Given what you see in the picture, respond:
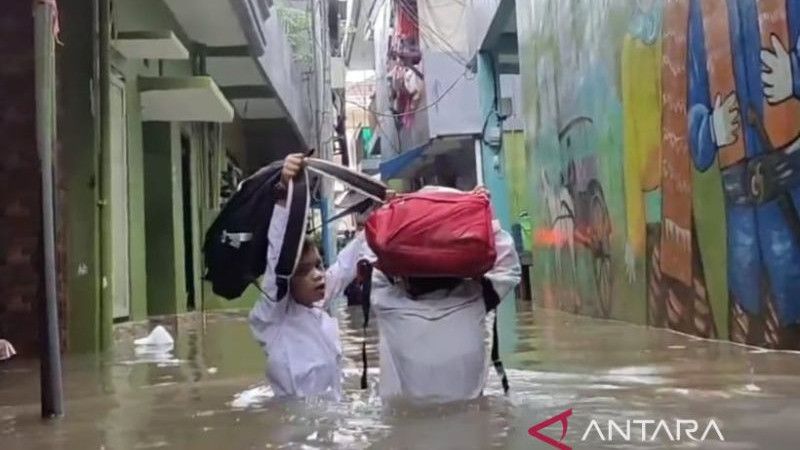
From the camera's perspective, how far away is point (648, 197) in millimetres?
10148

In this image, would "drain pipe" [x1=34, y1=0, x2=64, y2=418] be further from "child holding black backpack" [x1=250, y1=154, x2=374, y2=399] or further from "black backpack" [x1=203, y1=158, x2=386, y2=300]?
"child holding black backpack" [x1=250, y1=154, x2=374, y2=399]

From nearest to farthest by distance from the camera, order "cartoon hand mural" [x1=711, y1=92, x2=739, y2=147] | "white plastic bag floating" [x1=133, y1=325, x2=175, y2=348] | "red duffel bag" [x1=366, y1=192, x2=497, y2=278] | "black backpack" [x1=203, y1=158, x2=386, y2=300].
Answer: "red duffel bag" [x1=366, y1=192, x2=497, y2=278], "black backpack" [x1=203, y1=158, x2=386, y2=300], "cartoon hand mural" [x1=711, y1=92, x2=739, y2=147], "white plastic bag floating" [x1=133, y1=325, x2=175, y2=348]

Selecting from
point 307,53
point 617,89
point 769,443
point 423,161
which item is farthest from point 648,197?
point 423,161

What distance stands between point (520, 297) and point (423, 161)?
31.8 feet

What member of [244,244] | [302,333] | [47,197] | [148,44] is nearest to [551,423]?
[302,333]

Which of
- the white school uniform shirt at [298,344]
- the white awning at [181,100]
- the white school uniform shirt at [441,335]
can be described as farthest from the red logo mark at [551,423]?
the white awning at [181,100]

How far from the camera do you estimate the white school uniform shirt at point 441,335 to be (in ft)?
15.3

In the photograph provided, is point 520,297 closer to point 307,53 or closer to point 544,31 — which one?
point 544,31

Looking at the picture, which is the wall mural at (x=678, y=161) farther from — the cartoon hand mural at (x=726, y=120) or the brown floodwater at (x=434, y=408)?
the brown floodwater at (x=434, y=408)

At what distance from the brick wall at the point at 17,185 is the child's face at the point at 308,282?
182 inches

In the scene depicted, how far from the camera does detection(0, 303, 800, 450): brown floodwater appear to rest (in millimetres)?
3949

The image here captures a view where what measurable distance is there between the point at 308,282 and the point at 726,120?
4.19 meters

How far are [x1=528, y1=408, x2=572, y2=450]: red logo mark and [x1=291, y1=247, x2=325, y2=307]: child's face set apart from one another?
123 cm

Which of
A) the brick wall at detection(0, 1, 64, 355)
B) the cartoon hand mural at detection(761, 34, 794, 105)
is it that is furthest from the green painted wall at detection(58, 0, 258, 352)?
the cartoon hand mural at detection(761, 34, 794, 105)
